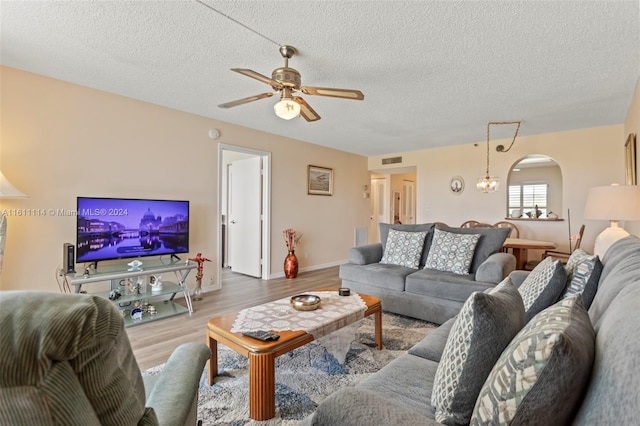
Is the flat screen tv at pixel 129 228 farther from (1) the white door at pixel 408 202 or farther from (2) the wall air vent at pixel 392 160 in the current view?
(1) the white door at pixel 408 202

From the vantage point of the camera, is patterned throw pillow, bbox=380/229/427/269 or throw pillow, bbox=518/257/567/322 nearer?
throw pillow, bbox=518/257/567/322

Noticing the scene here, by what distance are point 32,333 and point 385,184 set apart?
8356 mm

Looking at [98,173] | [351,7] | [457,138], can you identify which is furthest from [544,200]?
[98,173]

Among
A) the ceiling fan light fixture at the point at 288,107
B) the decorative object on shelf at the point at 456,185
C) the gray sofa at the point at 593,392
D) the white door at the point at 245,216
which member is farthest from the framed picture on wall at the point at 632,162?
the white door at the point at 245,216

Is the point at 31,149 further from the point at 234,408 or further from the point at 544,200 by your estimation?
the point at 544,200

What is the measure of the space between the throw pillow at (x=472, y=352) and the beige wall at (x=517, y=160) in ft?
14.6

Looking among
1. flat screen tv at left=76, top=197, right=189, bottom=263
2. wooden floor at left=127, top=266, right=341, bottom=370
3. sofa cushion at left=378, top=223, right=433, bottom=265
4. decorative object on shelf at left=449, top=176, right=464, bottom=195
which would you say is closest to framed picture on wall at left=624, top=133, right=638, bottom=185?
sofa cushion at left=378, top=223, right=433, bottom=265

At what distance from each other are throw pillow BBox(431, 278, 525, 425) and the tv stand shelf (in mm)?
3008

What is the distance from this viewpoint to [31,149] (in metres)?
2.89

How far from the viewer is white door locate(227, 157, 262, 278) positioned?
16.9ft

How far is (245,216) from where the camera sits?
212 inches

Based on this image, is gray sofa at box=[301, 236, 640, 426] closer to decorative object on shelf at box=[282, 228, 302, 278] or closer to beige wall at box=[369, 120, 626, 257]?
decorative object on shelf at box=[282, 228, 302, 278]

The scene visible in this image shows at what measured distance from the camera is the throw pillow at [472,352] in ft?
2.96

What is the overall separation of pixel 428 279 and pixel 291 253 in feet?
8.79
